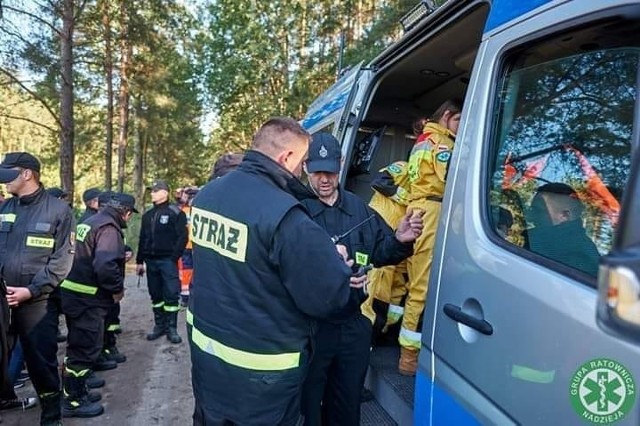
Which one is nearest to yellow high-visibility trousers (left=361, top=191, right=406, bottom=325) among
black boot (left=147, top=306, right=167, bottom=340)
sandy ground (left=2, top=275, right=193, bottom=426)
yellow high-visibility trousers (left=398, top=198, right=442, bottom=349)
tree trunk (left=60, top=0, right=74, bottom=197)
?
yellow high-visibility trousers (left=398, top=198, right=442, bottom=349)

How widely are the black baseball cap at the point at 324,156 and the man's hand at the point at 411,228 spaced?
476 mm

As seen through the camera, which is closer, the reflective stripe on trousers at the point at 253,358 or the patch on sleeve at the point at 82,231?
the reflective stripe on trousers at the point at 253,358

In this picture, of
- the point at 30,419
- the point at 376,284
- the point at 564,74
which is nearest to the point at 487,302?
the point at 564,74

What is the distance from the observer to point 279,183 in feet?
6.52

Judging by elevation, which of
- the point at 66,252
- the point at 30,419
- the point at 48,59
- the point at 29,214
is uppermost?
the point at 48,59

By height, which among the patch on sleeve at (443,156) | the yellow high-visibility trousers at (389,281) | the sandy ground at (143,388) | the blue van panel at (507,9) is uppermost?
the blue van panel at (507,9)

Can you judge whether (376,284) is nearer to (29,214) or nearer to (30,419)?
(29,214)

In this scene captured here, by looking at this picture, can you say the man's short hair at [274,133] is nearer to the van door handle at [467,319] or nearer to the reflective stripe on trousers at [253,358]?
the reflective stripe on trousers at [253,358]

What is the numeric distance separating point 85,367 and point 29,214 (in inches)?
52.5

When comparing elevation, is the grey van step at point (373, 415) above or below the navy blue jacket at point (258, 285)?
below

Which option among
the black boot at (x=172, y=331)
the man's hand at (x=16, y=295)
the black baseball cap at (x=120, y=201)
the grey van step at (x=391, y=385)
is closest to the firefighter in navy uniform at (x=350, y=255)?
the grey van step at (x=391, y=385)

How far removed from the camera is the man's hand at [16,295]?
11.1 ft

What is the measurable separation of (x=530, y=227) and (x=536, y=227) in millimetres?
21

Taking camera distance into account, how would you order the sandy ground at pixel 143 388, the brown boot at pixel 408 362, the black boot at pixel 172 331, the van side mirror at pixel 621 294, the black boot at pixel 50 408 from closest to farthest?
1. the van side mirror at pixel 621 294
2. the brown boot at pixel 408 362
3. the black boot at pixel 50 408
4. the sandy ground at pixel 143 388
5. the black boot at pixel 172 331
